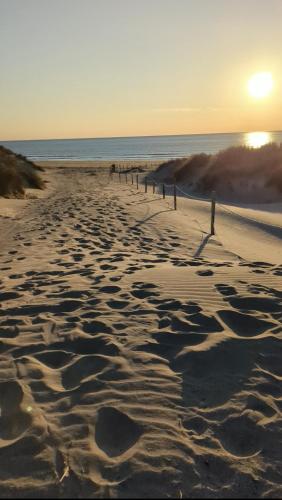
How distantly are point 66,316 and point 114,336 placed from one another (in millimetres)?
820

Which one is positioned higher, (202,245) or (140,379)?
(140,379)

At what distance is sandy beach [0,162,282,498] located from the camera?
8.00ft

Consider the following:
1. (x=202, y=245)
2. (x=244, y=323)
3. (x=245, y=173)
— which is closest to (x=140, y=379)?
(x=244, y=323)

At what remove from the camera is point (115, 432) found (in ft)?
9.20

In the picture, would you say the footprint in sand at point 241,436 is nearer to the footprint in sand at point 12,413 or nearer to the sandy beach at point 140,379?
the sandy beach at point 140,379

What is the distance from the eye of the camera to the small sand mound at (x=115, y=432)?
266 cm

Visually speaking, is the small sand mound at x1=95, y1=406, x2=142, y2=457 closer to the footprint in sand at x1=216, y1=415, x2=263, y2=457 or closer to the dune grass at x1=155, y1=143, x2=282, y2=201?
the footprint in sand at x1=216, y1=415, x2=263, y2=457

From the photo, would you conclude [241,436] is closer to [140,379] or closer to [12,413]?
[140,379]

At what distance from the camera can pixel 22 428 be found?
2830 mm

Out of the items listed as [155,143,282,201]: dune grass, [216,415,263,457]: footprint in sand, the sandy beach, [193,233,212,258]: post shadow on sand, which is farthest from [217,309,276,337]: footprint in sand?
[155,143,282,201]: dune grass

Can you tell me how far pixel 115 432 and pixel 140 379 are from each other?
619mm

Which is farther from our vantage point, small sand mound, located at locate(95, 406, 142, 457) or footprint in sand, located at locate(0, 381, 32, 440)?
footprint in sand, located at locate(0, 381, 32, 440)

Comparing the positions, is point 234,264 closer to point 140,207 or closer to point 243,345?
point 243,345

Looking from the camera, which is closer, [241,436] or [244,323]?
[241,436]
